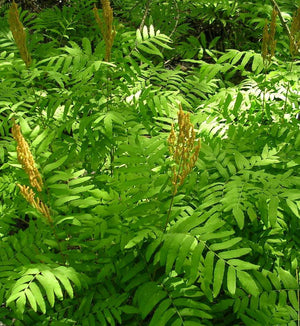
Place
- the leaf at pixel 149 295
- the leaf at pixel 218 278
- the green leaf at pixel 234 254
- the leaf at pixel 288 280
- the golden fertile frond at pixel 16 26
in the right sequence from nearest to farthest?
the leaf at pixel 218 278
the green leaf at pixel 234 254
the leaf at pixel 149 295
the leaf at pixel 288 280
the golden fertile frond at pixel 16 26

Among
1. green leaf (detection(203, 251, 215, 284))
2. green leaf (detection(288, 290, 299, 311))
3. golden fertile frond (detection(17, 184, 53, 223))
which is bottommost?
green leaf (detection(288, 290, 299, 311))

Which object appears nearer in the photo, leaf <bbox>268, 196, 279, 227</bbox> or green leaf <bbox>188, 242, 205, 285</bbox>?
green leaf <bbox>188, 242, 205, 285</bbox>

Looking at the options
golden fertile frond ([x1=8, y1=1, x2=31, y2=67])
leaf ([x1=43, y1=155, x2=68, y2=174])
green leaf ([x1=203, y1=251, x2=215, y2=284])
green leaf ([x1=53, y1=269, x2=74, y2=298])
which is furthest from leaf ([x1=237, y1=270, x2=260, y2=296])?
golden fertile frond ([x1=8, y1=1, x2=31, y2=67])

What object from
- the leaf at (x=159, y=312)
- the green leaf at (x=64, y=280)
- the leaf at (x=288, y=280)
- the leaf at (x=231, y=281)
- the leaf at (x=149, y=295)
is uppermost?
the leaf at (x=231, y=281)

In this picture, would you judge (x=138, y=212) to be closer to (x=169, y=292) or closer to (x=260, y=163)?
(x=169, y=292)

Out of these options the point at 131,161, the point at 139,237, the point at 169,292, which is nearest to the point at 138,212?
the point at 139,237

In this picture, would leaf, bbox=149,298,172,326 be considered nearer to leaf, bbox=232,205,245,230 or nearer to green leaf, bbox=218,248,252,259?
green leaf, bbox=218,248,252,259

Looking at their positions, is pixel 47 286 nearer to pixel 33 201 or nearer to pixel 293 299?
pixel 33 201

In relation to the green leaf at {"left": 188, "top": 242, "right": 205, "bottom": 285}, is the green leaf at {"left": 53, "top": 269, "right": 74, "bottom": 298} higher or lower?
lower

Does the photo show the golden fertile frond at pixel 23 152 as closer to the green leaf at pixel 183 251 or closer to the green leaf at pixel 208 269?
the green leaf at pixel 183 251

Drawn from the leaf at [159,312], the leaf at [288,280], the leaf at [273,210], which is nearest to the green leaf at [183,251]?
the leaf at [159,312]

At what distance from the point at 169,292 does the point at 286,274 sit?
57 cm

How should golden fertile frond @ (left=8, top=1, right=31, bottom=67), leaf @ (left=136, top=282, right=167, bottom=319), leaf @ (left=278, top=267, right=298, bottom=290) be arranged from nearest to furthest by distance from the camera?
leaf @ (left=136, top=282, right=167, bottom=319)
leaf @ (left=278, top=267, right=298, bottom=290)
golden fertile frond @ (left=8, top=1, right=31, bottom=67)

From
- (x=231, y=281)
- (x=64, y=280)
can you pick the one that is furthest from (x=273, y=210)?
(x=64, y=280)
